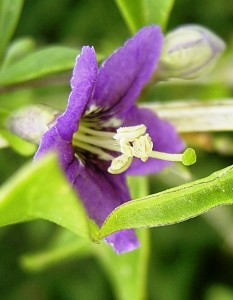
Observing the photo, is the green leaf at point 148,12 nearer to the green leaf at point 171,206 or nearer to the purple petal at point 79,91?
the purple petal at point 79,91

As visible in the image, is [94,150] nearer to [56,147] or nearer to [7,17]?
[56,147]

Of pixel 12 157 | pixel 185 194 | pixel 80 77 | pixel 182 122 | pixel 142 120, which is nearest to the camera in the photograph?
pixel 185 194

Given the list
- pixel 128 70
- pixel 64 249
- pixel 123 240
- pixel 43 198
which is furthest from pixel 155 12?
pixel 43 198

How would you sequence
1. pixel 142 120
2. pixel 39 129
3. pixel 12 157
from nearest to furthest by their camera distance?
pixel 39 129 → pixel 142 120 → pixel 12 157

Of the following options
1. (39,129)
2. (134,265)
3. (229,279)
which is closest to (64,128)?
(39,129)

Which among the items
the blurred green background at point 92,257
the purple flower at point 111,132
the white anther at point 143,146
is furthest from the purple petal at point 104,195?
the blurred green background at point 92,257

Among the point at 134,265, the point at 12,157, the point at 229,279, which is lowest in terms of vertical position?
the point at 229,279

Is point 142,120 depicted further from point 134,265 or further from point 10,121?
point 134,265

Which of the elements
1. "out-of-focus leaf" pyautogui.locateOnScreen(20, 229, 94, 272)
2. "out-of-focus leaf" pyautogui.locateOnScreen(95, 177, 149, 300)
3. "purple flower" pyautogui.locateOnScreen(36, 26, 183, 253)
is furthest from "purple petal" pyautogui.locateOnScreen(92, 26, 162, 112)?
"out-of-focus leaf" pyautogui.locateOnScreen(20, 229, 94, 272)
